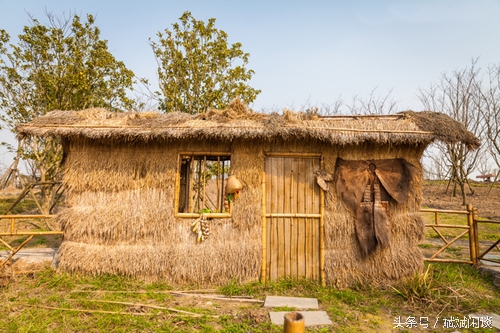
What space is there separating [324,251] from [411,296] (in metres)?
1.52

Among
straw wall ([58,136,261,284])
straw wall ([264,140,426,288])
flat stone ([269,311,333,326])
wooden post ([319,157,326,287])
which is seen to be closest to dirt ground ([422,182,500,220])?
straw wall ([264,140,426,288])

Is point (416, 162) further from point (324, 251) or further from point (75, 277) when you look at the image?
point (75, 277)

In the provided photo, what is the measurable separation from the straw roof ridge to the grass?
7.93 feet

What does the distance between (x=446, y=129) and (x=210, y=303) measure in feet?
16.8

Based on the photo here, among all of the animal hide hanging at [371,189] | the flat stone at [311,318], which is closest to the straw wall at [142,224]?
the flat stone at [311,318]

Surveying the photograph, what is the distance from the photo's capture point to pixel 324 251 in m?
4.96

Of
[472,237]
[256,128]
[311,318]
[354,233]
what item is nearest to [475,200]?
[472,237]

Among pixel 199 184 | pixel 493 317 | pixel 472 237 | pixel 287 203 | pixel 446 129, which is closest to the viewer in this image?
pixel 493 317

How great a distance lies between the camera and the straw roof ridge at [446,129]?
468 cm

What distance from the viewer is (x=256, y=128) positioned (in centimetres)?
476

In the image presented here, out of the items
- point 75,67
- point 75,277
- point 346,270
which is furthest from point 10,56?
point 346,270

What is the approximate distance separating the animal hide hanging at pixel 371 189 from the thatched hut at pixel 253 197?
0.02m

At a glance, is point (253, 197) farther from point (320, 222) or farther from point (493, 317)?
point (493, 317)

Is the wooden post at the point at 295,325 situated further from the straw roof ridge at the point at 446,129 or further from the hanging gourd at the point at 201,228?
the straw roof ridge at the point at 446,129
